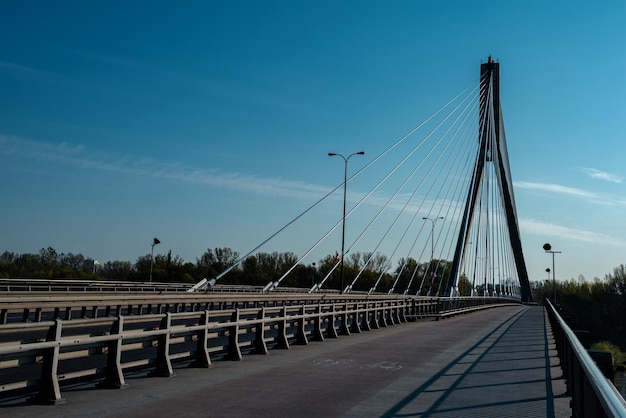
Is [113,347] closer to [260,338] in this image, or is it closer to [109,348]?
[109,348]

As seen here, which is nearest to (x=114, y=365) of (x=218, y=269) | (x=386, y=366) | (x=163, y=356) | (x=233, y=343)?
(x=163, y=356)

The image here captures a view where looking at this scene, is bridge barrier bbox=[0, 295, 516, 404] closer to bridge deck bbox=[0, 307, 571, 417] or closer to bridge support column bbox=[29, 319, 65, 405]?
bridge support column bbox=[29, 319, 65, 405]

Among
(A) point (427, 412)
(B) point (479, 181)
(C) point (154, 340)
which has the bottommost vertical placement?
(A) point (427, 412)

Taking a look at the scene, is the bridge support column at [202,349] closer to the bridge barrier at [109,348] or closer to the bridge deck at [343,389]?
the bridge barrier at [109,348]

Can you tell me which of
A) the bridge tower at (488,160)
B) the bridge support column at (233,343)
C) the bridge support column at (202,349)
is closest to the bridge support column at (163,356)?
the bridge support column at (202,349)

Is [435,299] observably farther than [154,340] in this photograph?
Yes

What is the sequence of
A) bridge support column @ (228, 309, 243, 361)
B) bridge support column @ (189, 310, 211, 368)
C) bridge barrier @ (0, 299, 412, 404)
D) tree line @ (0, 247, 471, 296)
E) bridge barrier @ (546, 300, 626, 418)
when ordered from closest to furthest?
bridge barrier @ (546, 300, 626, 418) < bridge barrier @ (0, 299, 412, 404) < bridge support column @ (189, 310, 211, 368) < bridge support column @ (228, 309, 243, 361) < tree line @ (0, 247, 471, 296)

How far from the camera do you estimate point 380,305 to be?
93.3 feet

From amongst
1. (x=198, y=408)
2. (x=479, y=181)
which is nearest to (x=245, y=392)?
(x=198, y=408)

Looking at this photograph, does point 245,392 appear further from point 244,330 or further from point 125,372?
point 244,330

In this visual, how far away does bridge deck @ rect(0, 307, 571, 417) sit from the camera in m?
8.67

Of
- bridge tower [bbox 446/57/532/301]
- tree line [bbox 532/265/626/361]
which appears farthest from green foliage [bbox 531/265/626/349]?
bridge tower [bbox 446/57/532/301]

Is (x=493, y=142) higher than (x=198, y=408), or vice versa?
(x=493, y=142)

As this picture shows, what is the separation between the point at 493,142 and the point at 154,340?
57909 mm
